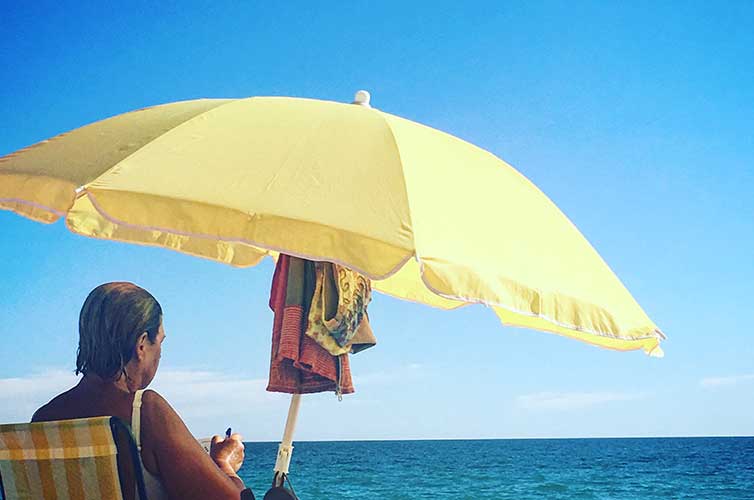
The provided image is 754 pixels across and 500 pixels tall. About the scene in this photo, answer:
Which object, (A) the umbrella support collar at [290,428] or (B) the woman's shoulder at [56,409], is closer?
(B) the woman's shoulder at [56,409]

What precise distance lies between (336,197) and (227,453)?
1.12 meters

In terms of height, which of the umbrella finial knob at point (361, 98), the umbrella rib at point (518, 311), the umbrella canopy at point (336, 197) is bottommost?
the umbrella rib at point (518, 311)

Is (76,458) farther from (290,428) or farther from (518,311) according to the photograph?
(518,311)

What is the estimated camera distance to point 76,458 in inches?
107

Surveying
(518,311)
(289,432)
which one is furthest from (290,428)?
(518,311)

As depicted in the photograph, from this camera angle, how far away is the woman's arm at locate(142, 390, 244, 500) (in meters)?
2.74

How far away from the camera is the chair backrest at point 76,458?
106 inches

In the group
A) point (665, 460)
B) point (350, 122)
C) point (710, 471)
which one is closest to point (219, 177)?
point (350, 122)

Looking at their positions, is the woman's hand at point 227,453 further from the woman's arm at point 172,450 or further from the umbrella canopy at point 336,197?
the umbrella canopy at point 336,197

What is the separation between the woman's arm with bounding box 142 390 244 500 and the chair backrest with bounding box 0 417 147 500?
7 centimetres

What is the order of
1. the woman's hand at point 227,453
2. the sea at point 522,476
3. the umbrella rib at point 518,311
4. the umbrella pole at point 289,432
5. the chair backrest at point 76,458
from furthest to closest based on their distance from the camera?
1. the sea at point 522,476
2. the umbrella pole at point 289,432
3. the woman's hand at point 227,453
4. the chair backrest at point 76,458
5. the umbrella rib at point 518,311

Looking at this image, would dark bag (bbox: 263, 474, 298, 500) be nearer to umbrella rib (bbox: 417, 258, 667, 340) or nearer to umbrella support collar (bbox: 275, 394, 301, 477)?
umbrella support collar (bbox: 275, 394, 301, 477)

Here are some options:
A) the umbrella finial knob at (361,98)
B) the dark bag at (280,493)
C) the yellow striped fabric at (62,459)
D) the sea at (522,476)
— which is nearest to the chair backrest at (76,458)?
the yellow striped fabric at (62,459)

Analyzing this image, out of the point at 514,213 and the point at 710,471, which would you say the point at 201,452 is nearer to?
the point at 514,213
